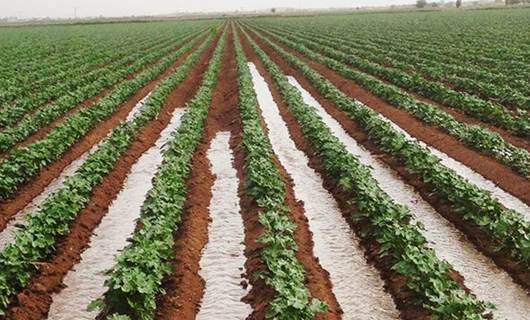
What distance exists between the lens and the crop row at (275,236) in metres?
6.21

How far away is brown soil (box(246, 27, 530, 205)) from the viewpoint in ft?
35.0

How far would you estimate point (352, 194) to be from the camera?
10.2 meters

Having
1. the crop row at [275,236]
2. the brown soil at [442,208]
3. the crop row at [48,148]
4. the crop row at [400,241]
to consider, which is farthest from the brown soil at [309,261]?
the crop row at [48,148]

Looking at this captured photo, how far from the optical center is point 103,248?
8617 mm

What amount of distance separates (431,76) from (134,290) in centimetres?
1933

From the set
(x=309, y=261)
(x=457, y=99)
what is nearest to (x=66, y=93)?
(x=457, y=99)

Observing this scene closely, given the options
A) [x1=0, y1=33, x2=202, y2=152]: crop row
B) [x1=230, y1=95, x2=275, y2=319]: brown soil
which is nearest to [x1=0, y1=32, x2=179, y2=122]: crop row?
[x1=0, y1=33, x2=202, y2=152]: crop row

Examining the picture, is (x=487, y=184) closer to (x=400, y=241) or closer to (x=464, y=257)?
(x=464, y=257)

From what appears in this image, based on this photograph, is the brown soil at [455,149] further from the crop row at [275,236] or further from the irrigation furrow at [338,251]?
the crop row at [275,236]

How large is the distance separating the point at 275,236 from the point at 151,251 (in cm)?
179

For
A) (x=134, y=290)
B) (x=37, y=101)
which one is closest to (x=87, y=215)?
(x=134, y=290)

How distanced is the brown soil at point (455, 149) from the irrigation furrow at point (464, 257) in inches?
69.4

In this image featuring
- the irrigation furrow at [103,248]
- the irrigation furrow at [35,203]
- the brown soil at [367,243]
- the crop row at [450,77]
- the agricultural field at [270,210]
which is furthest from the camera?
the crop row at [450,77]

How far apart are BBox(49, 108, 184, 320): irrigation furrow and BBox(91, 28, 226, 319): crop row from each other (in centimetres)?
33
